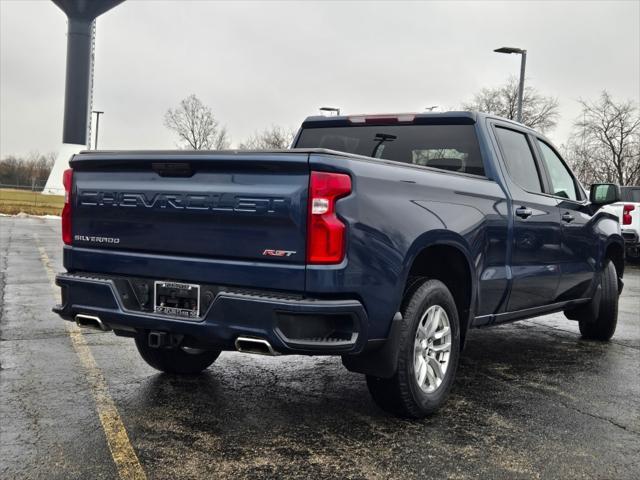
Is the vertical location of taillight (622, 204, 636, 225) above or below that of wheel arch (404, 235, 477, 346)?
above

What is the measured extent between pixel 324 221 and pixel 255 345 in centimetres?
71

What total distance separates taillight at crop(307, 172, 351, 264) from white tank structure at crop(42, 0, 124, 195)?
61.4m

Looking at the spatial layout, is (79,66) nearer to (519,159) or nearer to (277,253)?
(519,159)

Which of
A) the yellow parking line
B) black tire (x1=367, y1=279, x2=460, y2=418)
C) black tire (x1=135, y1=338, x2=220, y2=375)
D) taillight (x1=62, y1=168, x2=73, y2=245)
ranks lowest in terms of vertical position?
the yellow parking line

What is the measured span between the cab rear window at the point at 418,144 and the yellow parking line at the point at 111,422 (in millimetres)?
2554

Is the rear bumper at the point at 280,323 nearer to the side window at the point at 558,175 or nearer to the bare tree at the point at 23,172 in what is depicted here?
the side window at the point at 558,175

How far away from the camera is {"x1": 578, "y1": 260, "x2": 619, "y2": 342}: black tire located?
6719 mm

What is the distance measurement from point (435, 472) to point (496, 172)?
241 centimetres

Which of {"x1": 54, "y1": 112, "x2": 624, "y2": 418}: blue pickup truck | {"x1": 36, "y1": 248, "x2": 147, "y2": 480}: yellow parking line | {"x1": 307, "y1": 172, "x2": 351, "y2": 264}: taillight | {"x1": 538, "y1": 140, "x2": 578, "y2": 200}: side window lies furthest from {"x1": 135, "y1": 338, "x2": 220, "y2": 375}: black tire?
{"x1": 538, "y1": 140, "x2": 578, "y2": 200}: side window

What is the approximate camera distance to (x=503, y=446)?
3770mm

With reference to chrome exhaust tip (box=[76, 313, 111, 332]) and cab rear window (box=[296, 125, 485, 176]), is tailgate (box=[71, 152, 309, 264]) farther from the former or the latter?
cab rear window (box=[296, 125, 485, 176])

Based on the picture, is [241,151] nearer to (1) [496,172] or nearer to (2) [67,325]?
(1) [496,172]

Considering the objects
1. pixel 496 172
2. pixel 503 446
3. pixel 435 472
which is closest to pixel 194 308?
pixel 435 472

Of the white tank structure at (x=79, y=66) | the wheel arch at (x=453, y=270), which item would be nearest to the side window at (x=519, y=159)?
the wheel arch at (x=453, y=270)
